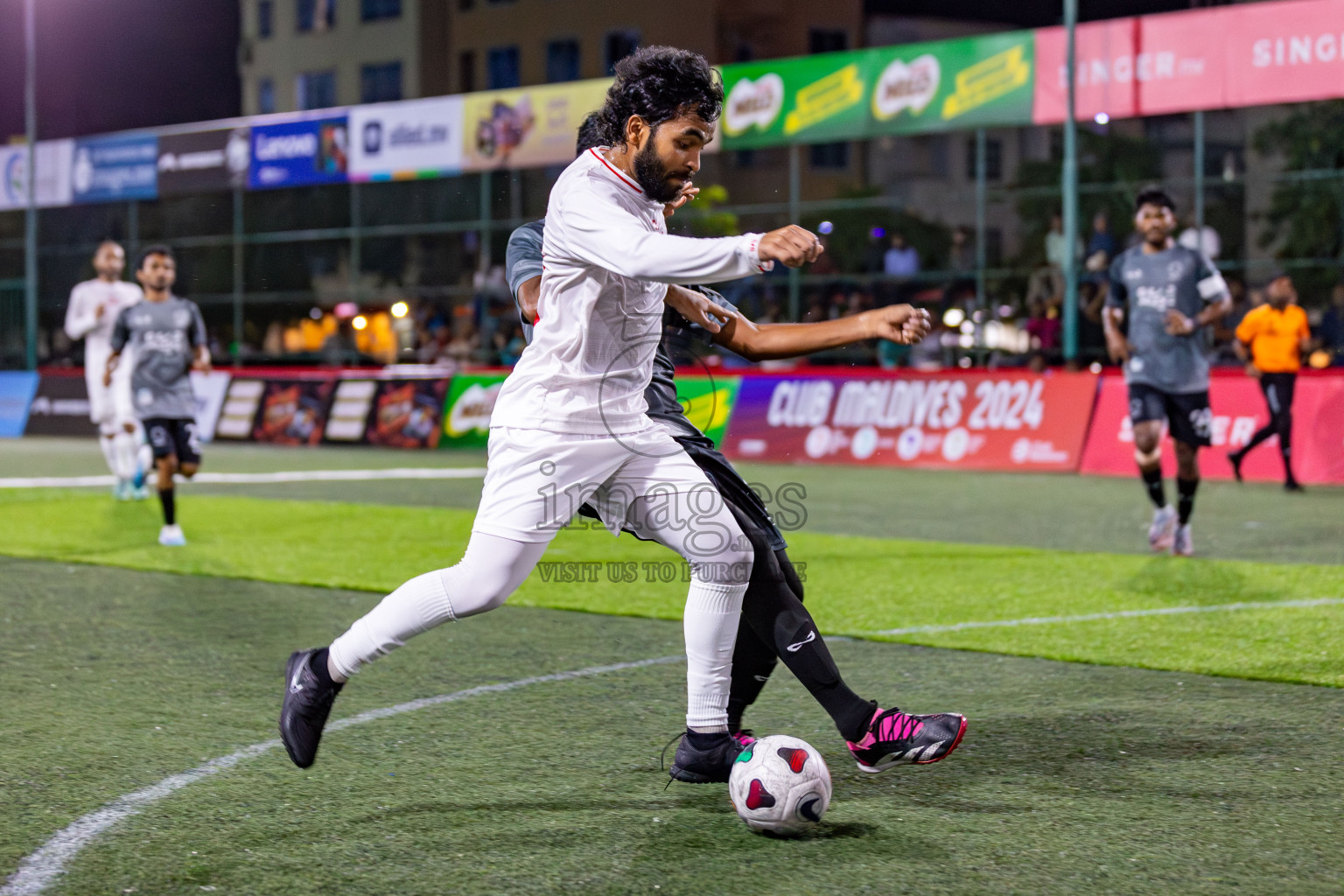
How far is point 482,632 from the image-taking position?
6.83 m

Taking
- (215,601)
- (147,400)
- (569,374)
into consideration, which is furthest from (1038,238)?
(569,374)

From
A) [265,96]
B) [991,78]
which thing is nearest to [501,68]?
[265,96]

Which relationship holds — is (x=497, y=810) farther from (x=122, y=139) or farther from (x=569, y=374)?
(x=122, y=139)

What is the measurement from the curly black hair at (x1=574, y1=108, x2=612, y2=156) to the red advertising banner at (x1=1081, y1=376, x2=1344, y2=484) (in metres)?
10.3

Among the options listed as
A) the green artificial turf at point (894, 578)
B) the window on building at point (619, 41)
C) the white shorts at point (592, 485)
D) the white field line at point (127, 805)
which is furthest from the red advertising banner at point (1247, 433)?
→ the window on building at point (619, 41)

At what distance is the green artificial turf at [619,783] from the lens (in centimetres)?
349

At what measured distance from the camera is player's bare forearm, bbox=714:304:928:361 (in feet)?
11.4

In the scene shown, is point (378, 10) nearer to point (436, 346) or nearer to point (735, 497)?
point (436, 346)

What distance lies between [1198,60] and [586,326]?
1687 cm

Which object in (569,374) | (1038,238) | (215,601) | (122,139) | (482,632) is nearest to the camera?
(569,374)

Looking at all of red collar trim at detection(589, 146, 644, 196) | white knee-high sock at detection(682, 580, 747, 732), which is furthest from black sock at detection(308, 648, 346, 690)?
red collar trim at detection(589, 146, 644, 196)

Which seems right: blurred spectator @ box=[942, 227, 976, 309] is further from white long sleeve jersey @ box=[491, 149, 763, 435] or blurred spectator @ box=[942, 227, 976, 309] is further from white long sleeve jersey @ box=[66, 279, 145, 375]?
white long sleeve jersey @ box=[491, 149, 763, 435]

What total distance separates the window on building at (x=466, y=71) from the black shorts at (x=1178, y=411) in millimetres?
44363

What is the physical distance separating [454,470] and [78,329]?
13.9 ft
